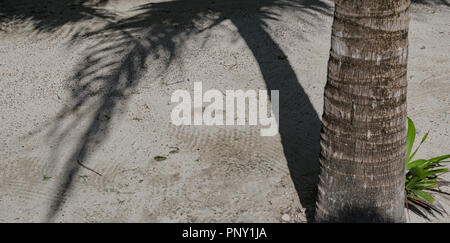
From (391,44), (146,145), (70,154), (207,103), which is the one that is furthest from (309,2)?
(391,44)

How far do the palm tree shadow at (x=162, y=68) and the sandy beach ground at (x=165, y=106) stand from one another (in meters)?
0.02

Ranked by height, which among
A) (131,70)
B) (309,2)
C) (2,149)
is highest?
(309,2)

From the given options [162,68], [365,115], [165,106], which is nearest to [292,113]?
[165,106]

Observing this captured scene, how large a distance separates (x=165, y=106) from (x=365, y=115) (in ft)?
9.46

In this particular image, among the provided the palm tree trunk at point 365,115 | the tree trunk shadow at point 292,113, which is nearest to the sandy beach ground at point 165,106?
the tree trunk shadow at point 292,113

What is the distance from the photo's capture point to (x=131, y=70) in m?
6.03

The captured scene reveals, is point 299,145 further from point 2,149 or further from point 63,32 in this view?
point 63,32

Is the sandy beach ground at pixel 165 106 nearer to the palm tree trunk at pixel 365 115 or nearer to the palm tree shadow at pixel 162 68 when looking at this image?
the palm tree shadow at pixel 162 68

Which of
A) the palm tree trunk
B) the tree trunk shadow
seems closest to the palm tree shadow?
the tree trunk shadow

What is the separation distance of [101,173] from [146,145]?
560 millimetres

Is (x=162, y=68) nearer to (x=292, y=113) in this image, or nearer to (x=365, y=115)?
(x=292, y=113)

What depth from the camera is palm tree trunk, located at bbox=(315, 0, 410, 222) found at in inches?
110

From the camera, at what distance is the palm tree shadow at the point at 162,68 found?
14.9ft

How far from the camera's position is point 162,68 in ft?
19.9
